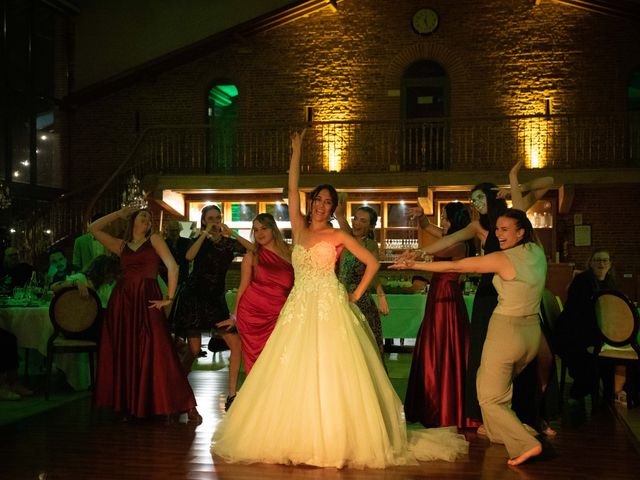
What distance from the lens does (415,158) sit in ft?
51.7

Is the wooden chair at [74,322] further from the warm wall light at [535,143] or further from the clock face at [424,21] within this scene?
the clock face at [424,21]

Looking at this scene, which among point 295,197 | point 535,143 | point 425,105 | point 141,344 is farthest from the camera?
point 425,105

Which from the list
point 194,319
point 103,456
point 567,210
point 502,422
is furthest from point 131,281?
point 567,210

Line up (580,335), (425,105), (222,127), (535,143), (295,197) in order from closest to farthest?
(295,197) < (580,335) < (535,143) < (222,127) < (425,105)

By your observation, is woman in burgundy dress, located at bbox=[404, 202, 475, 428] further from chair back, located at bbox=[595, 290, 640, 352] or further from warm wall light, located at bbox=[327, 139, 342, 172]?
warm wall light, located at bbox=[327, 139, 342, 172]

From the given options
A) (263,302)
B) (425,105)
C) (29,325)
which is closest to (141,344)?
(263,302)

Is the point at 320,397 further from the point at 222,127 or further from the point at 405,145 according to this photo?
the point at 222,127

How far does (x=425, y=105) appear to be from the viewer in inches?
626

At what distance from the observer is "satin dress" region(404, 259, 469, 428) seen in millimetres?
5195

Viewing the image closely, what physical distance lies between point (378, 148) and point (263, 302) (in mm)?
10510

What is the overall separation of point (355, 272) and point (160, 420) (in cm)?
179

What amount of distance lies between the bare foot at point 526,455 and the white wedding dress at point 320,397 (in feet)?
1.14

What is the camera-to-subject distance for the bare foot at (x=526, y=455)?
4.23m

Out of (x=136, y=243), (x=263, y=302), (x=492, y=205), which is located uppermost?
(x=492, y=205)
